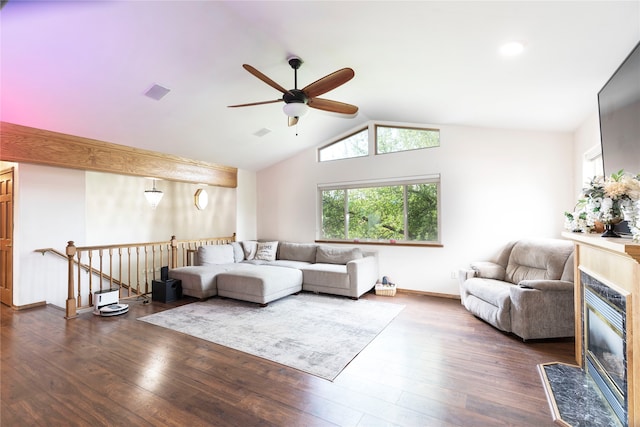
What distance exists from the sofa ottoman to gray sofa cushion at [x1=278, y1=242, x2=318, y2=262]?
0.87 meters

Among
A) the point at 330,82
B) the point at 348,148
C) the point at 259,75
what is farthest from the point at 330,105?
the point at 348,148

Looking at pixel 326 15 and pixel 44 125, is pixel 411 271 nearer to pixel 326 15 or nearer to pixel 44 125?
pixel 326 15

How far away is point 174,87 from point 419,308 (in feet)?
14.1

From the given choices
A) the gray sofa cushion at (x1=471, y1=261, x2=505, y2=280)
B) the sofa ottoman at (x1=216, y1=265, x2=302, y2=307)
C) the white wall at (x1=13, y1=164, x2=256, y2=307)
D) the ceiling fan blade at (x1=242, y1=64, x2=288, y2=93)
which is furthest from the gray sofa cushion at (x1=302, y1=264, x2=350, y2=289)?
the ceiling fan blade at (x1=242, y1=64, x2=288, y2=93)

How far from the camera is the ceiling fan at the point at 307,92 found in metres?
2.54

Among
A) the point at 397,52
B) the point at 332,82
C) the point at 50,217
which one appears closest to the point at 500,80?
the point at 397,52

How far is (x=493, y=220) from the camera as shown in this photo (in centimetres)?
439

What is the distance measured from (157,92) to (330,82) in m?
2.19

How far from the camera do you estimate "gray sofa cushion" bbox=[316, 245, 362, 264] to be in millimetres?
5117

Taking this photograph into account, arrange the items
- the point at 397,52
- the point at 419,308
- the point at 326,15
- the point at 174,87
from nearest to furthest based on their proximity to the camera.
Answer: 1. the point at 326,15
2. the point at 397,52
3. the point at 174,87
4. the point at 419,308

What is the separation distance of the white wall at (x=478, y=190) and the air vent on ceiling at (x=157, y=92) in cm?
327

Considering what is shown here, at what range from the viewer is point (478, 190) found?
451 centimetres

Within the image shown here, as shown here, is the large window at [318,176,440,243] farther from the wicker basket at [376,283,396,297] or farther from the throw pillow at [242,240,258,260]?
the throw pillow at [242,240,258,260]

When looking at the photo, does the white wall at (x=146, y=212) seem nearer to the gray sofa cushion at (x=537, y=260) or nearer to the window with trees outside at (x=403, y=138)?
the window with trees outside at (x=403, y=138)
